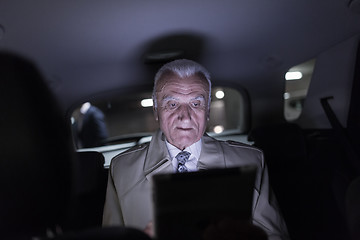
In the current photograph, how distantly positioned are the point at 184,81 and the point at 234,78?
661 millimetres

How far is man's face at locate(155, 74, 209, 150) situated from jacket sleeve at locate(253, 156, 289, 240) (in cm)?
30

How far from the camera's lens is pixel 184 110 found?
1.19m

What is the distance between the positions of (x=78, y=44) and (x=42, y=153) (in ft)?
2.67

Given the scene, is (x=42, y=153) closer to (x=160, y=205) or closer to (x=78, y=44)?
(x=160, y=205)

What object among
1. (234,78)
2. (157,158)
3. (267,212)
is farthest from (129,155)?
(234,78)

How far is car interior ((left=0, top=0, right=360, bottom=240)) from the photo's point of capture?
1.16 m

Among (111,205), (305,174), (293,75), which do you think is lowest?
(305,174)

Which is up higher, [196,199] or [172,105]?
[172,105]

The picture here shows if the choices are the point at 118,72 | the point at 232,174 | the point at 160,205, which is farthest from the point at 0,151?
→ the point at 118,72

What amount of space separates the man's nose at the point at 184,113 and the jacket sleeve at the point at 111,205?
1.13 feet

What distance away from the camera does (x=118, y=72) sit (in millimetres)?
1581

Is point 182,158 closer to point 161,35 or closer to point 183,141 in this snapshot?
point 183,141

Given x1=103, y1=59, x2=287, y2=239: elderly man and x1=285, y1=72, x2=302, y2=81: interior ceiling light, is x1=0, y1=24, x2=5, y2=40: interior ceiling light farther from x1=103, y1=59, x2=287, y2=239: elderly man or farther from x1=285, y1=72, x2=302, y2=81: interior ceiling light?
x1=285, y1=72, x2=302, y2=81: interior ceiling light

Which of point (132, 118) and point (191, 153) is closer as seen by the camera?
point (191, 153)
